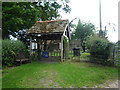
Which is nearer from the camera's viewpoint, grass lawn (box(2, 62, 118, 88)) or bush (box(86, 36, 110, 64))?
grass lawn (box(2, 62, 118, 88))

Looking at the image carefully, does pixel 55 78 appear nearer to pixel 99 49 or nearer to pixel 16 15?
pixel 99 49

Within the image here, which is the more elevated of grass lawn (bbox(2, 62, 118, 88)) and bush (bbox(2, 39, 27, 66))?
bush (bbox(2, 39, 27, 66))

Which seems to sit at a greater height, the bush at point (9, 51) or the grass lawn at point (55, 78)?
the bush at point (9, 51)

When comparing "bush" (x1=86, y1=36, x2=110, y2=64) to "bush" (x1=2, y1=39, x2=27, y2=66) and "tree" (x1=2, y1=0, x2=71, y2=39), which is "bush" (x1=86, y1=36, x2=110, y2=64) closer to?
"bush" (x1=2, y1=39, x2=27, y2=66)

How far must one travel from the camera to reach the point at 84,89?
3.17 metres

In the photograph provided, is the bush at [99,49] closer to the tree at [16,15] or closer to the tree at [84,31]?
the tree at [16,15]

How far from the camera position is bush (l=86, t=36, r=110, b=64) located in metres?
6.85

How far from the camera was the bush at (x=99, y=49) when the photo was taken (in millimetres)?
6848

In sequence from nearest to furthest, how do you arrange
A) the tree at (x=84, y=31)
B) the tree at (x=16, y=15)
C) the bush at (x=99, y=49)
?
1. the bush at (x=99, y=49)
2. the tree at (x=16, y=15)
3. the tree at (x=84, y=31)

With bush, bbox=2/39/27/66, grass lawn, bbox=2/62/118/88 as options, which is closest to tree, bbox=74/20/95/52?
bush, bbox=2/39/27/66

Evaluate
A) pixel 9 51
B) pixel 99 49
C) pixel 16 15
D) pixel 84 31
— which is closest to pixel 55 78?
pixel 99 49

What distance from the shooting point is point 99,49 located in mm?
7012

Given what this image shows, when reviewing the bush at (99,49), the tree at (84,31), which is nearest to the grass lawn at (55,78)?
the bush at (99,49)

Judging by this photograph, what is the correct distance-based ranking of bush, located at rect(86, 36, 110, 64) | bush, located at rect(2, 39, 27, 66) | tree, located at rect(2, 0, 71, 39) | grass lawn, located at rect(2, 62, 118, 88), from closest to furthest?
grass lawn, located at rect(2, 62, 118, 88) → bush, located at rect(2, 39, 27, 66) → bush, located at rect(86, 36, 110, 64) → tree, located at rect(2, 0, 71, 39)
